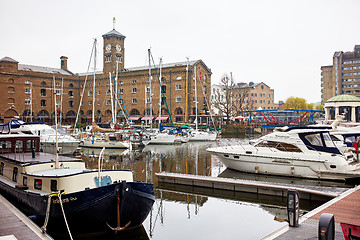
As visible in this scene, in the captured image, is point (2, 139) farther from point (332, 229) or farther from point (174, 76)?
point (174, 76)

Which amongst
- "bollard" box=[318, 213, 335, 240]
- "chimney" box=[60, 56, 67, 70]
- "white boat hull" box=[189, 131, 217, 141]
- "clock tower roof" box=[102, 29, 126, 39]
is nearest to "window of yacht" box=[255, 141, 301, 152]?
"bollard" box=[318, 213, 335, 240]

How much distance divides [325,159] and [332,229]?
507 inches

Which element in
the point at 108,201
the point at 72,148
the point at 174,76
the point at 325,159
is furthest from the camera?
the point at 174,76

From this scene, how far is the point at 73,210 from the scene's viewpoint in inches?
366

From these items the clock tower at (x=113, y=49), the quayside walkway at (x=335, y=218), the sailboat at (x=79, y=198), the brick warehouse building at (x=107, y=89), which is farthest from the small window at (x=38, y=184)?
the clock tower at (x=113, y=49)

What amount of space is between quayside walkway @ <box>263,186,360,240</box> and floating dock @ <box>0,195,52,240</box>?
18.6 feet

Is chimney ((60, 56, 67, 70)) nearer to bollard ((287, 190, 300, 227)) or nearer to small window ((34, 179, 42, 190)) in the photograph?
small window ((34, 179, 42, 190))

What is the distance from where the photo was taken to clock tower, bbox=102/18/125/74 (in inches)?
2662

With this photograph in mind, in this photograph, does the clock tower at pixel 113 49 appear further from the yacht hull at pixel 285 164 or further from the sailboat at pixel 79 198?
the sailboat at pixel 79 198

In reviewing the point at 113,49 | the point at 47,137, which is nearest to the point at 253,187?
the point at 47,137

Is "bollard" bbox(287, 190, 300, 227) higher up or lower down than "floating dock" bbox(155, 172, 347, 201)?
higher up

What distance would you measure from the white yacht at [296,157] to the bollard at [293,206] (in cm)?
1063

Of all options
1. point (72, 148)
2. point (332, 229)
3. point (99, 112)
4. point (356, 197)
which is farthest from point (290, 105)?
point (332, 229)

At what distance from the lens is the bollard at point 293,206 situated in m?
7.97
